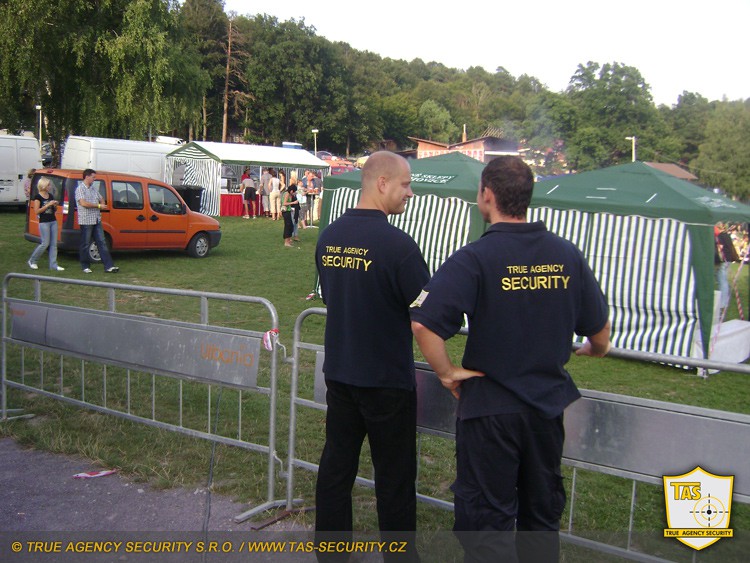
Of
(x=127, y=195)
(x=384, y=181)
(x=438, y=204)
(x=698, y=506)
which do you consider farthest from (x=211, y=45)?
(x=698, y=506)

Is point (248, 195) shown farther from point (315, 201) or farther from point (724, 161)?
point (724, 161)

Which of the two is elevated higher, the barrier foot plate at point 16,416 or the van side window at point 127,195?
the van side window at point 127,195

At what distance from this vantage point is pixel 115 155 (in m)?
26.0

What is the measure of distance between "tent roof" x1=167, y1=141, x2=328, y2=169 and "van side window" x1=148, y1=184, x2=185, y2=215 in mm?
11863

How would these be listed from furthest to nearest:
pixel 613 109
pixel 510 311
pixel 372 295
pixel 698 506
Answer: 1. pixel 613 109
2. pixel 372 295
3. pixel 698 506
4. pixel 510 311

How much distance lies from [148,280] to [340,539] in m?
11.1

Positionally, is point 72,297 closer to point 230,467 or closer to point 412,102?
point 230,467

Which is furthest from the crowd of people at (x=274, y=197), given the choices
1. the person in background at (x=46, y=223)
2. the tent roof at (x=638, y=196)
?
the tent roof at (x=638, y=196)

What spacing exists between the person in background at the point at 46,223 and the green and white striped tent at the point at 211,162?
46.8 ft

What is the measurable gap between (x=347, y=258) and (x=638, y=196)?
7.31 meters

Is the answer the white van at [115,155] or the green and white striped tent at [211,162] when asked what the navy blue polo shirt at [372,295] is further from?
the green and white striped tent at [211,162]

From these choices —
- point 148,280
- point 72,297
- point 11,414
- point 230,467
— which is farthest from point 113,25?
point 230,467

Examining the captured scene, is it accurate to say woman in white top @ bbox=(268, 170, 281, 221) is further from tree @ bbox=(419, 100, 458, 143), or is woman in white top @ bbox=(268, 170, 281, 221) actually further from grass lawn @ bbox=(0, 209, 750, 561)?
tree @ bbox=(419, 100, 458, 143)

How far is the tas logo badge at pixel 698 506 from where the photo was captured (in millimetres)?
2938
